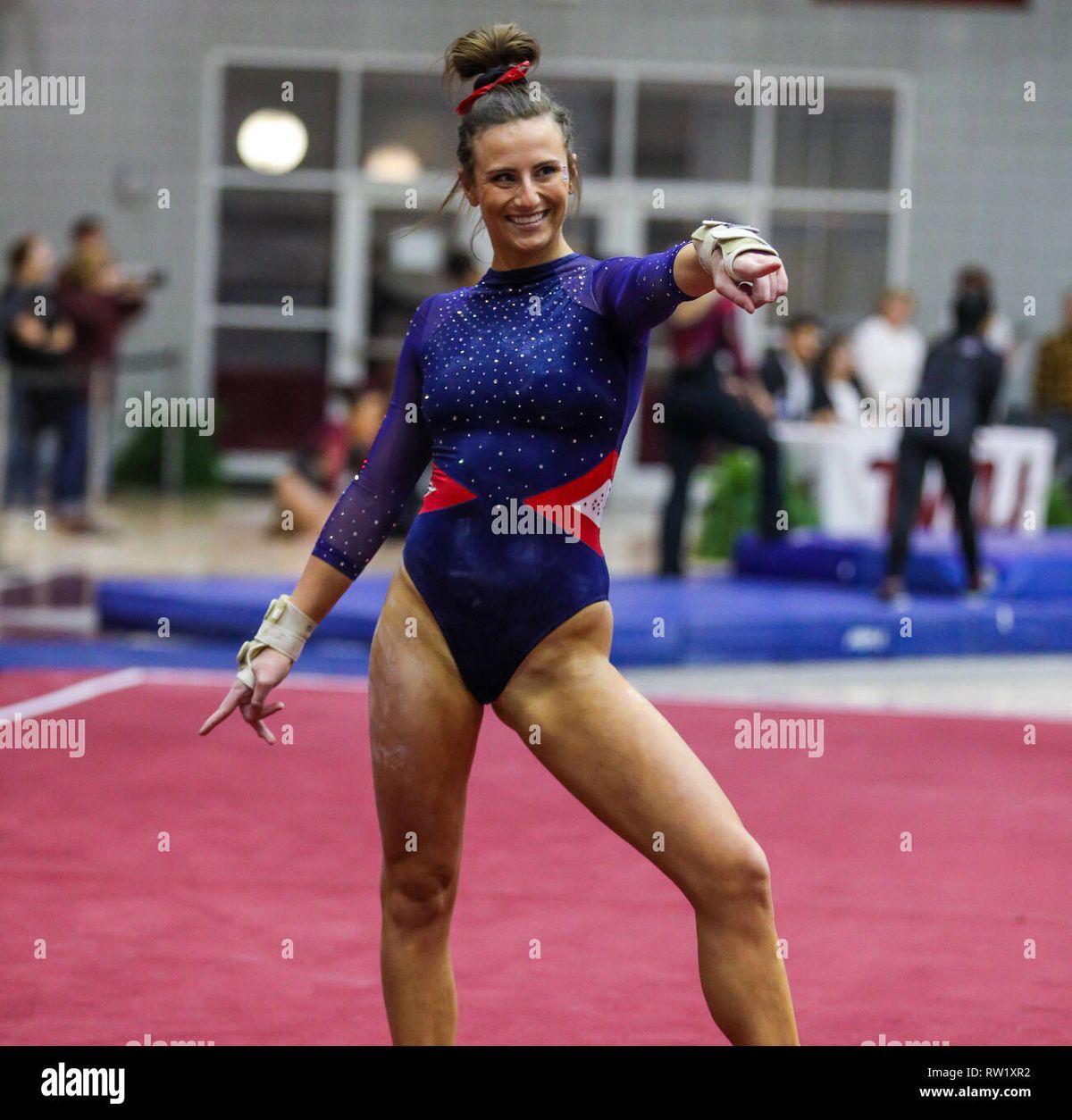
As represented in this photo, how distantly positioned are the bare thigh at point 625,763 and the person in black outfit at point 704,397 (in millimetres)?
7373

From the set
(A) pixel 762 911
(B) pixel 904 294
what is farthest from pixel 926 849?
(B) pixel 904 294

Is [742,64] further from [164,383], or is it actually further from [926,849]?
[926,849]

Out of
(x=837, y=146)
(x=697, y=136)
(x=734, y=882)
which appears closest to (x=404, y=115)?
(x=697, y=136)

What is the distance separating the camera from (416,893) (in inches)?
130

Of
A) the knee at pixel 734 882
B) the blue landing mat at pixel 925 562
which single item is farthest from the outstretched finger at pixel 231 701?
the blue landing mat at pixel 925 562

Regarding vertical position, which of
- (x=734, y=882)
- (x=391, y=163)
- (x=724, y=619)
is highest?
(x=391, y=163)

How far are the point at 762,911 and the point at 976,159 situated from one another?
1495cm

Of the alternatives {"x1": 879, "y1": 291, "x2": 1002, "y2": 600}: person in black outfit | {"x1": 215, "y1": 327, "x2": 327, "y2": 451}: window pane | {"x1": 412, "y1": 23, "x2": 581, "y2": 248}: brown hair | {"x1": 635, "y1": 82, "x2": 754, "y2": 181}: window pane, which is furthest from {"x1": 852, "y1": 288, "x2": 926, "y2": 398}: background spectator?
{"x1": 412, "y1": 23, "x2": 581, "y2": 248}: brown hair

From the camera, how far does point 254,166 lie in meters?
17.1

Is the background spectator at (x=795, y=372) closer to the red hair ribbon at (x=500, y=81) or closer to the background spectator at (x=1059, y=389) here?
the background spectator at (x=1059, y=389)

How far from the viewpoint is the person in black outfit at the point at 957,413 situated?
10.0 m

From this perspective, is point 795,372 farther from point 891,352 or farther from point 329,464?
point 329,464

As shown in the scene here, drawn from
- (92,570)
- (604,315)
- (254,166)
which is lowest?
(92,570)

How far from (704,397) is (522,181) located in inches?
294
